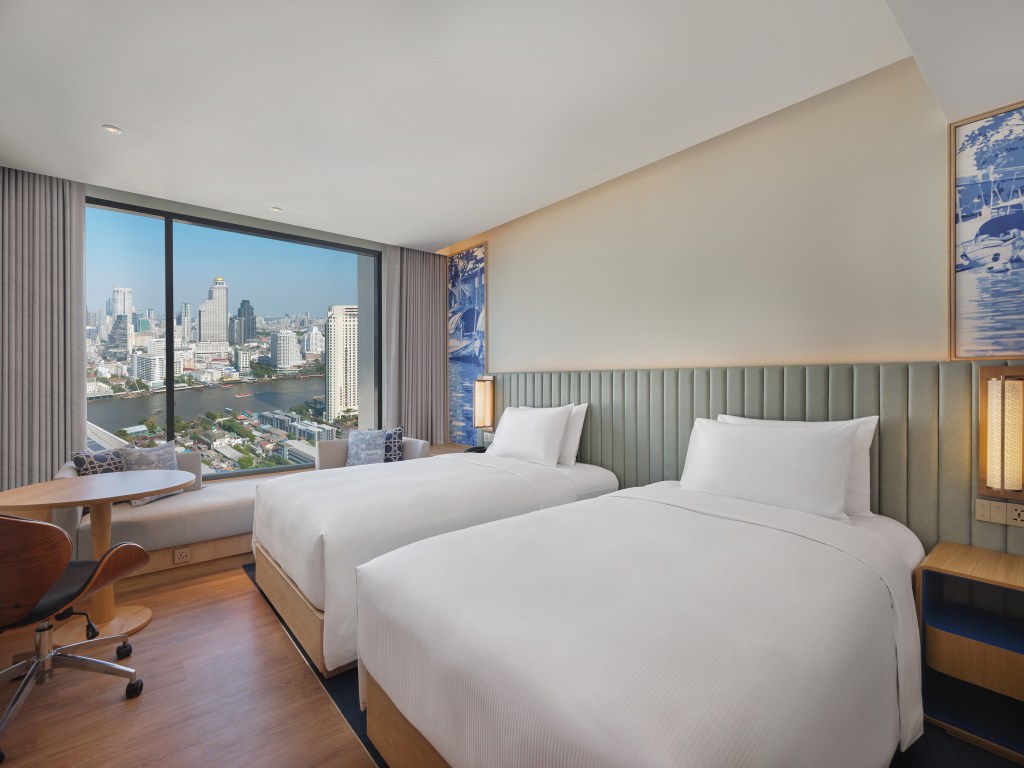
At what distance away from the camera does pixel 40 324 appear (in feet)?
10.4

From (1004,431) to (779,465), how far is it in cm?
76

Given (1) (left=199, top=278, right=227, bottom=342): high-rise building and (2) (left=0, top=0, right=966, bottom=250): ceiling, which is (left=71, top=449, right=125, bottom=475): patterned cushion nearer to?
(1) (left=199, top=278, right=227, bottom=342): high-rise building

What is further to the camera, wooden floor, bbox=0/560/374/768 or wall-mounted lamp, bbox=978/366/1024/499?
wall-mounted lamp, bbox=978/366/1024/499

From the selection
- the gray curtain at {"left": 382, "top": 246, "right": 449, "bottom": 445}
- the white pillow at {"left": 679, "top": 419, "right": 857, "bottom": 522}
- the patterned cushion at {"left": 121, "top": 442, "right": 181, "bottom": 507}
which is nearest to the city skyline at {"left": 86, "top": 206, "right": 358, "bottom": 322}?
the gray curtain at {"left": 382, "top": 246, "right": 449, "bottom": 445}

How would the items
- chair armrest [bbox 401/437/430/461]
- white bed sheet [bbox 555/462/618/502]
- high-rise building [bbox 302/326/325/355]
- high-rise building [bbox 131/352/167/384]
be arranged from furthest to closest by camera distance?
high-rise building [bbox 302/326/325/355], chair armrest [bbox 401/437/430/461], high-rise building [bbox 131/352/167/384], white bed sheet [bbox 555/462/618/502]

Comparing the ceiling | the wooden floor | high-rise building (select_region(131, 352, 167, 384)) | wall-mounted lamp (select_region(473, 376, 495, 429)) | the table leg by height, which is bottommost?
the wooden floor

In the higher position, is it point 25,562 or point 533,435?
point 533,435

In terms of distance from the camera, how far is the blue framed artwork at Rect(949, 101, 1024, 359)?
185 cm

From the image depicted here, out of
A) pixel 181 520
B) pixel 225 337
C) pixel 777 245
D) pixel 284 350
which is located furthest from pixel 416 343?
pixel 777 245

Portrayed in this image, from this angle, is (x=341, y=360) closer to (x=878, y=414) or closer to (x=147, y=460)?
(x=147, y=460)

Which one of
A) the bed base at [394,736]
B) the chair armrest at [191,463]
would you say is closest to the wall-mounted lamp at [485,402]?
the chair armrest at [191,463]

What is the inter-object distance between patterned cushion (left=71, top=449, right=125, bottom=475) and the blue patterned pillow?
1.72 meters

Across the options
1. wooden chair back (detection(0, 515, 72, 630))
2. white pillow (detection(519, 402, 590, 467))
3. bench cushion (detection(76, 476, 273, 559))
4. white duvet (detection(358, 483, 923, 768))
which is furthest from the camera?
white pillow (detection(519, 402, 590, 467))

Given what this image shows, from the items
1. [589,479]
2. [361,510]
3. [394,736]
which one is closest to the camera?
[394,736]
